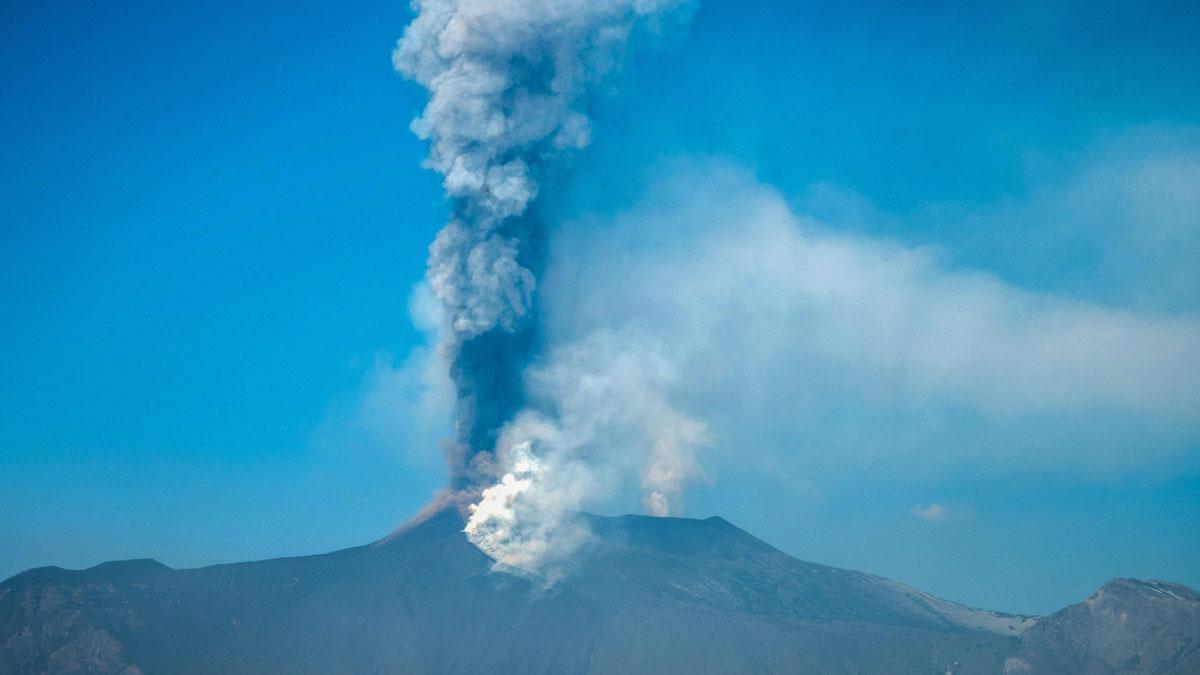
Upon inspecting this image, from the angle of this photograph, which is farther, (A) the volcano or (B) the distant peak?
(B) the distant peak

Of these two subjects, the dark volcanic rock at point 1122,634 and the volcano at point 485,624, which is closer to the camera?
the volcano at point 485,624

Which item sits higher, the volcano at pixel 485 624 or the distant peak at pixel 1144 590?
the distant peak at pixel 1144 590

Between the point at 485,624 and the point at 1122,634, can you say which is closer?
the point at 485,624

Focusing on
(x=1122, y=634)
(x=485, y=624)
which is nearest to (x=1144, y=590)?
(x=1122, y=634)

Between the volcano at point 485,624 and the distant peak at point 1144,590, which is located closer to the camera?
the volcano at point 485,624

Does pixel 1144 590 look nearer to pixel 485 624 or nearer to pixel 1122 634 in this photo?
pixel 1122 634

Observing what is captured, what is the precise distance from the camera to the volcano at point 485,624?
89.6 metres

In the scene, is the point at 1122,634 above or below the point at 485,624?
above

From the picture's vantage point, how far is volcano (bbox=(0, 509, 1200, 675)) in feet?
294

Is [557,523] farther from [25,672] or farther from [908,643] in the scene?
[25,672]

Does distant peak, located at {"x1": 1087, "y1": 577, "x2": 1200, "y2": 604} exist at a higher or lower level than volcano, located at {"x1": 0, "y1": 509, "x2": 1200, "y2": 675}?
higher

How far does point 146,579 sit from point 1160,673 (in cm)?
9014

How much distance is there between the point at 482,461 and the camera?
333ft

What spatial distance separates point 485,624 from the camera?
97062 millimetres
